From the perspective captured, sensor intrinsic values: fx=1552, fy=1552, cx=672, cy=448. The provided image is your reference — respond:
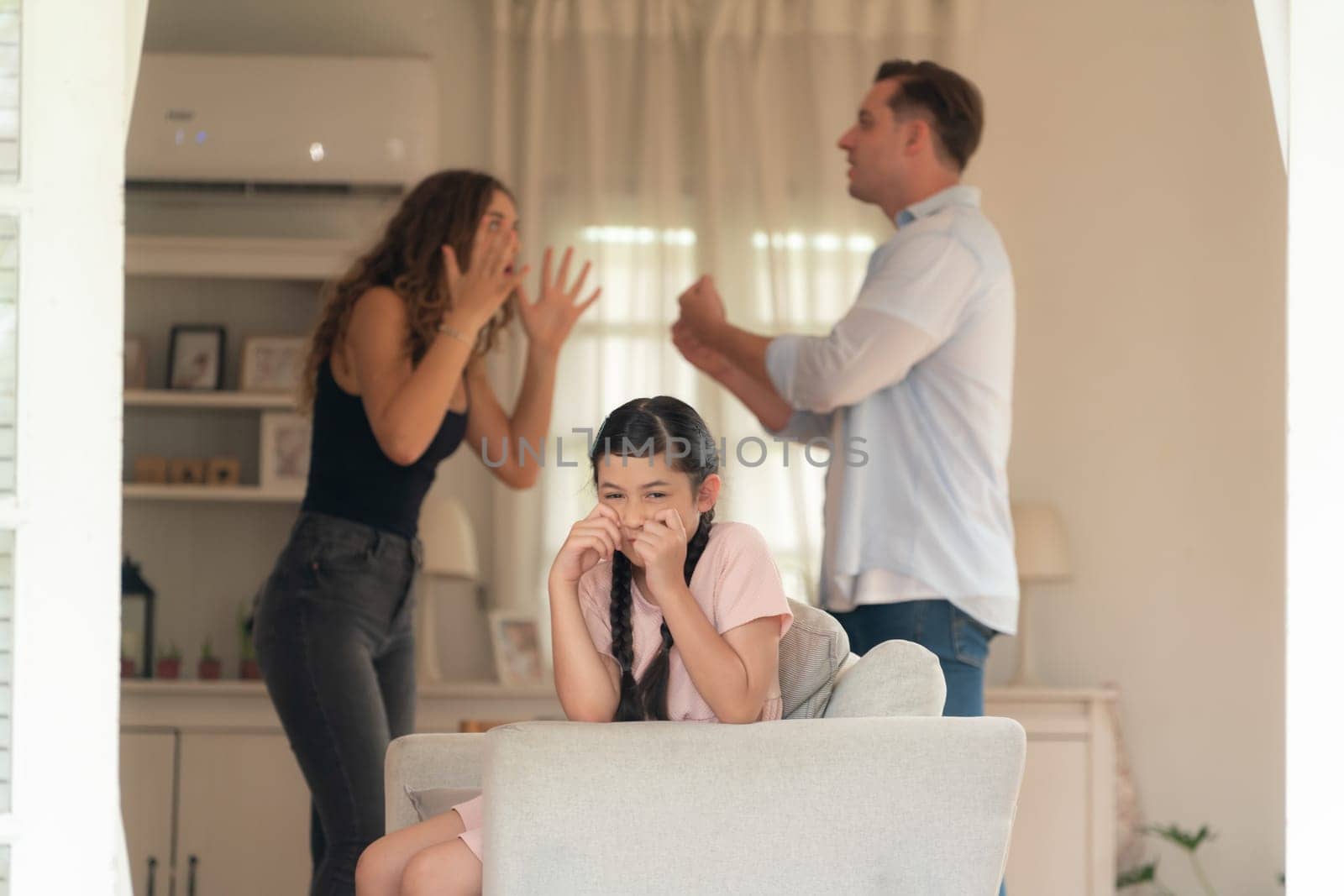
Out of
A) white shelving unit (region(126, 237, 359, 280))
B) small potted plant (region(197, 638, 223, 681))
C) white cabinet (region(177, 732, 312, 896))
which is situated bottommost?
white cabinet (region(177, 732, 312, 896))

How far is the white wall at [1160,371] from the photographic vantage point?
14.7ft

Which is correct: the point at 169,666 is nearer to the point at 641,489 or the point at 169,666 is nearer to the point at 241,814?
the point at 241,814

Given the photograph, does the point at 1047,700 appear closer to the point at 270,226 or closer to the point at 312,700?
Result: the point at 312,700

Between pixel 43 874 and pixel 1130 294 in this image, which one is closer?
pixel 43 874

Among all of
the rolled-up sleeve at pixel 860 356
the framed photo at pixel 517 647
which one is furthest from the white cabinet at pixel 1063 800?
the rolled-up sleeve at pixel 860 356

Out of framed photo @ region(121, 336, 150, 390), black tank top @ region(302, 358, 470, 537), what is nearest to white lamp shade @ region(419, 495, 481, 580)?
framed photo @ region(121, 336, 150, 390)

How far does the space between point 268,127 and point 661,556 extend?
2908 millimetres

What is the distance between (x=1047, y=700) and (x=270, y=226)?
256 centimetres

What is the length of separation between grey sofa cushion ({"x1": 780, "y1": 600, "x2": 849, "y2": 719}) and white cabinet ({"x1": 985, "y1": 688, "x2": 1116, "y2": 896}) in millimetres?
1843

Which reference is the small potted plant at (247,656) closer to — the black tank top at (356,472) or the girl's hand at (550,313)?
the girl's hand at (550,313)

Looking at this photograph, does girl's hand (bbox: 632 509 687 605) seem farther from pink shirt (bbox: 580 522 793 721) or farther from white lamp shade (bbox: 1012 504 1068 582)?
white lamp shade (bbox: 1012 504 1068 582)

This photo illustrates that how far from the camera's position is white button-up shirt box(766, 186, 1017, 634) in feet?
9.04

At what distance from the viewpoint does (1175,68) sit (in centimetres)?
464

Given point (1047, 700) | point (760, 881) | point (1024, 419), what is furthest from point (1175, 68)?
point (760, 881)
